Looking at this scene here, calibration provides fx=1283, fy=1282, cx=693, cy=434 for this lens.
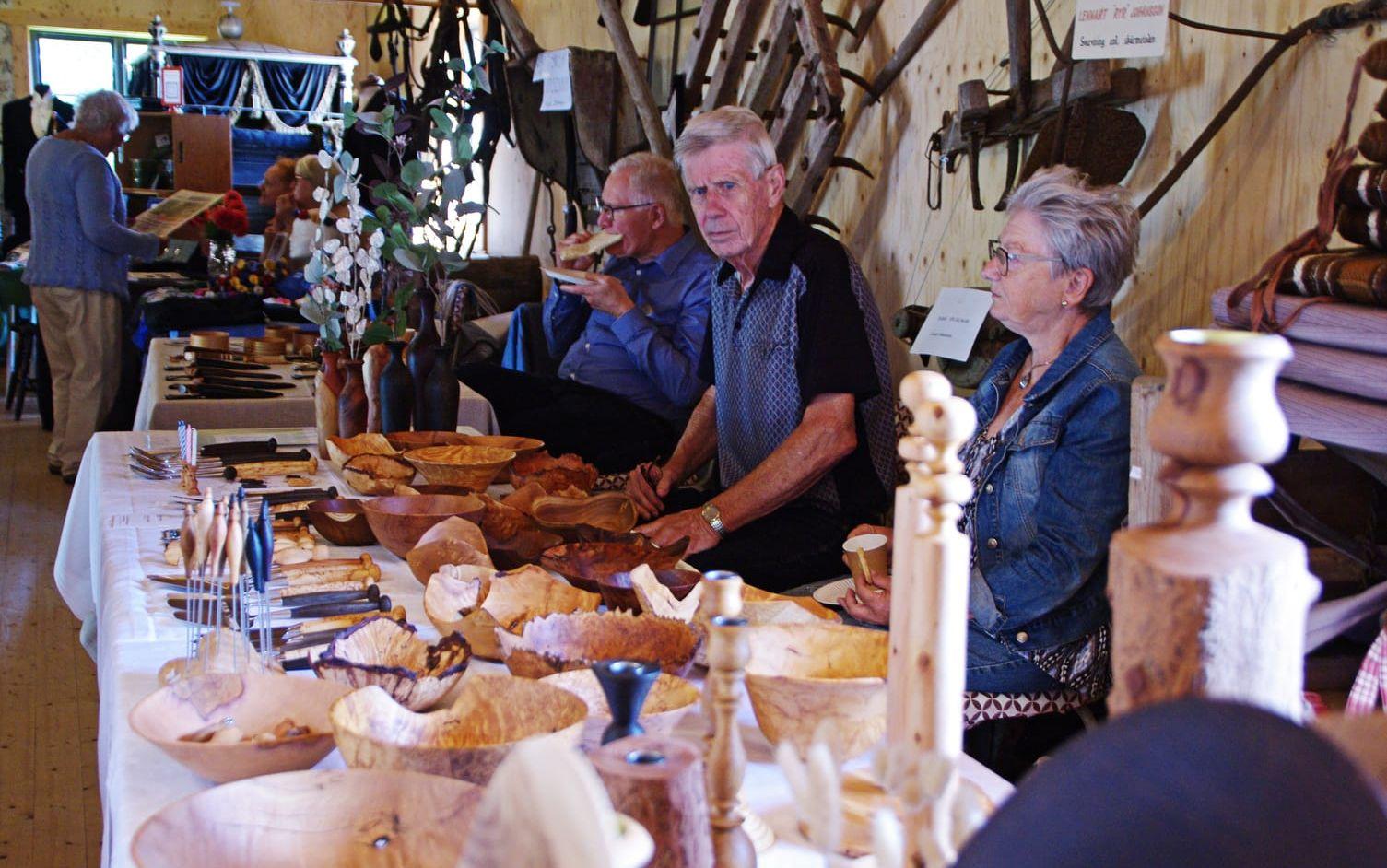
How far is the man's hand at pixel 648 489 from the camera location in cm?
299

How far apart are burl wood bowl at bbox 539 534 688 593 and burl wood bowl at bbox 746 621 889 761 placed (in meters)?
0.50

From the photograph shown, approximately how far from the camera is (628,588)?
1.70 m

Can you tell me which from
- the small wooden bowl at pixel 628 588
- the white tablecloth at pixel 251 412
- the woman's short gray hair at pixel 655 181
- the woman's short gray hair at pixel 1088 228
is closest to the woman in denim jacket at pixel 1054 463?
the woman's short gray hair at pixel 1088 228

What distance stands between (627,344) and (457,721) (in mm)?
2409

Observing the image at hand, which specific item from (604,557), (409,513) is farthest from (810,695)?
(409,513)

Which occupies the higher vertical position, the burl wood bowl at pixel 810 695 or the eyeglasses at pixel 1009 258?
the eyeglasses at pixel 1009 258

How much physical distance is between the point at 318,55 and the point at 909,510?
47.4ft

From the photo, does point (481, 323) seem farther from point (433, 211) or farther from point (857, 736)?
point (857, 736)

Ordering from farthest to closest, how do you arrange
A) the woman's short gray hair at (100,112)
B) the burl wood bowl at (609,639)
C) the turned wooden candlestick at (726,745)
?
the woman's short gray hair at (100,112), the burl wood bowl at (609,639), the turned wooden candlestick at (726,745)

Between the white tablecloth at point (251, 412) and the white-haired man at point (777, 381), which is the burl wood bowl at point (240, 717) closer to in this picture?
the white-haired man at point (777, 381)

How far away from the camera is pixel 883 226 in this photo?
3.95 meters

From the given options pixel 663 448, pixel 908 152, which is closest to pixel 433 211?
pixel 663 448

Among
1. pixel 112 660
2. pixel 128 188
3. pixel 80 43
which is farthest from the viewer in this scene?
pixel 80 43

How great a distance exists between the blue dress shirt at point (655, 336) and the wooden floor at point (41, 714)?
1.66 m
